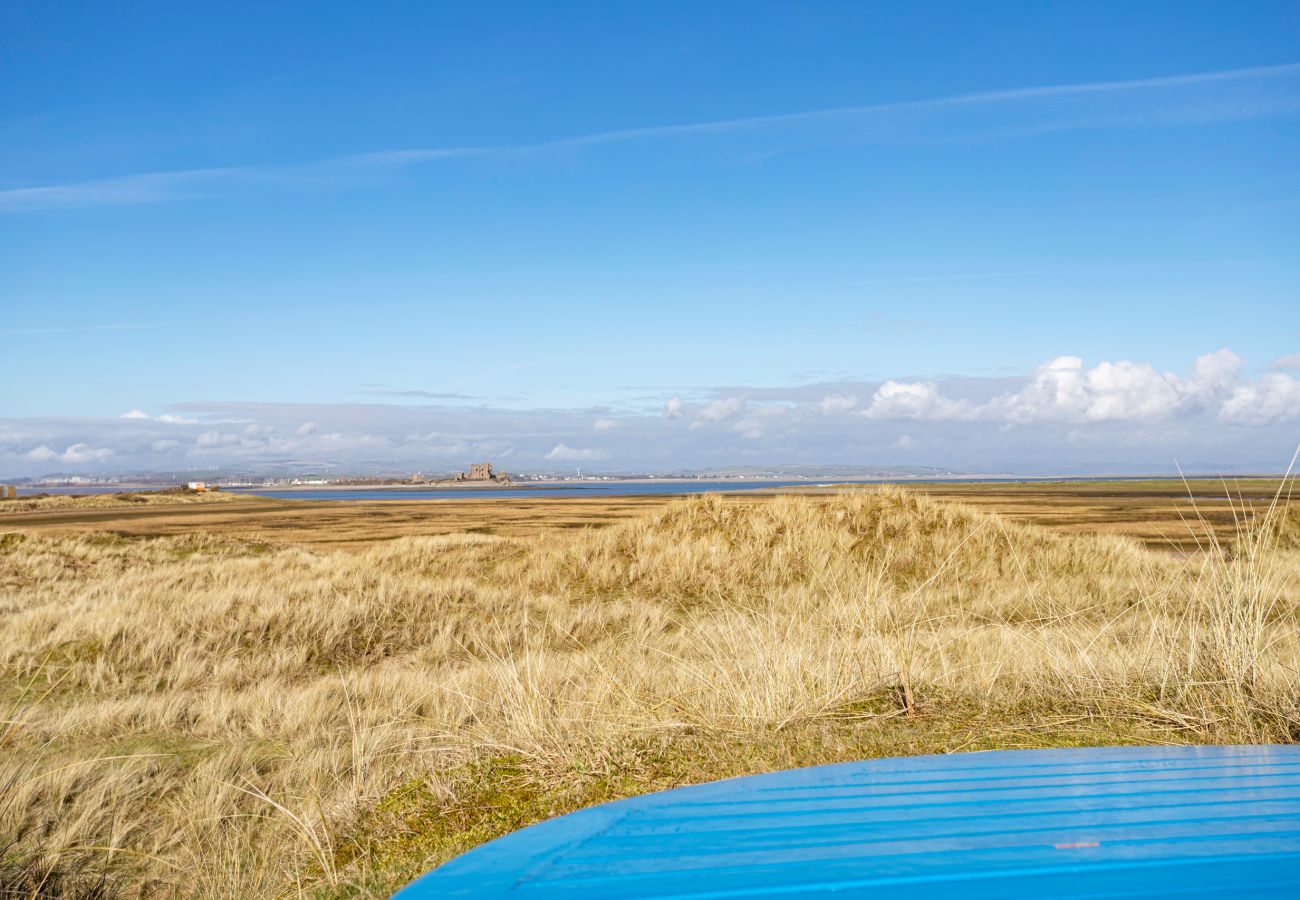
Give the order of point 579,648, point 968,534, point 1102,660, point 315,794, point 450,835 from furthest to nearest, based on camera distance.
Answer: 1. point 968,534
2. point 579,648
3. point 1102,660
4. point 315,794
5. point 450,835

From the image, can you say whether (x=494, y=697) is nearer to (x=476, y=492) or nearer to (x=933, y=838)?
(x=933, y=838)

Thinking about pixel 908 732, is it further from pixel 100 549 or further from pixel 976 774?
pixel 100 549

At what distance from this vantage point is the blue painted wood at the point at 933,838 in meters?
1.89

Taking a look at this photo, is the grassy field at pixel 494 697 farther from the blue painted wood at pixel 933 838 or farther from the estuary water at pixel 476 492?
the estuary water at pixel 476 492

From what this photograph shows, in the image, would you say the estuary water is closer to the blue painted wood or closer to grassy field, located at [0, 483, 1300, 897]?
grassy field, located at [0, 483, 1300, 897]

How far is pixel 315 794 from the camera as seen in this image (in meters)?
4.39

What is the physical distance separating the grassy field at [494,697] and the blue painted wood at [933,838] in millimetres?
1193

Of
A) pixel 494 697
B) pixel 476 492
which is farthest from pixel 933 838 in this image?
Answer: pixel 476 492

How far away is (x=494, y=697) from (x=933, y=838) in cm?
435

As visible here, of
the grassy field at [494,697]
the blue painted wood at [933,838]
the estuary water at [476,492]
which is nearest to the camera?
the blue painted wood at [933,838]

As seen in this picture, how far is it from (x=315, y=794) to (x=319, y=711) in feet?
8.94

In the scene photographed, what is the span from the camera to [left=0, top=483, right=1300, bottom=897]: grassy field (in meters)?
4.04

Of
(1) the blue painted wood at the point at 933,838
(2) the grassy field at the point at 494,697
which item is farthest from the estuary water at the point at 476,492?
(1) the blue painted wood at the point at 933,838

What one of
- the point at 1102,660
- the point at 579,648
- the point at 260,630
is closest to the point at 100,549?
the point at 260,630
